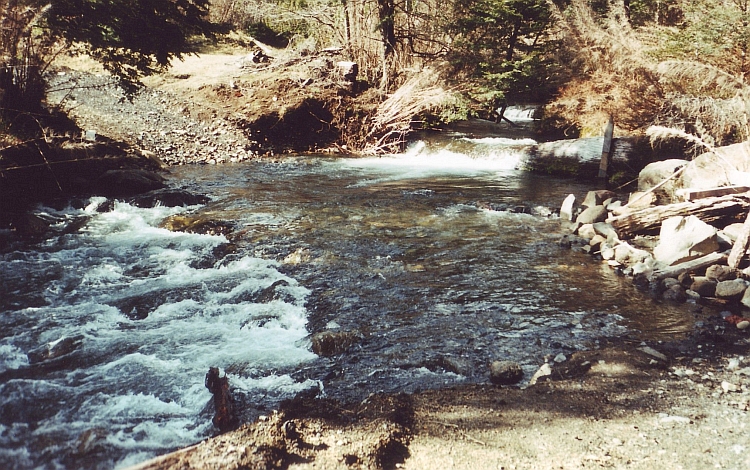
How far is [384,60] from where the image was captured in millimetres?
18578

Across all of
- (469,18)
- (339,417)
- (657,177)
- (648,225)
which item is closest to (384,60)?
(469,18)

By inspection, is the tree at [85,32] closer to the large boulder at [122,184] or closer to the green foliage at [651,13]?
the large boulder at [122,184]

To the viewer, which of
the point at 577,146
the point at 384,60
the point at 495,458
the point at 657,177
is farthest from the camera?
the point at 384,60

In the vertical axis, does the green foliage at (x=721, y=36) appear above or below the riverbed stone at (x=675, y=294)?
above

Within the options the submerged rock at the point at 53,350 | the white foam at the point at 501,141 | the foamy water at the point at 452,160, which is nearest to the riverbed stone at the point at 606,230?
the foamy water at the point at 452,160

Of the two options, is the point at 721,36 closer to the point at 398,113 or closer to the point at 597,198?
the point at 597,198

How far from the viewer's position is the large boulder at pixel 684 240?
7176 mm

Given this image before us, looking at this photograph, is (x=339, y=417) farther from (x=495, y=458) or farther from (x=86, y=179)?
(x=86, y=179)

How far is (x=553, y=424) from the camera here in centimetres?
380

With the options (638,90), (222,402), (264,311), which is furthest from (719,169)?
(222,402)

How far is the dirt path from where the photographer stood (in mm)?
3359

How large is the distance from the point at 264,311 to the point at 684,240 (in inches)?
234

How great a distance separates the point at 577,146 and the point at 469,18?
6337mm

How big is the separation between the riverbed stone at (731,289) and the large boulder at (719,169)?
3183 millimetres
